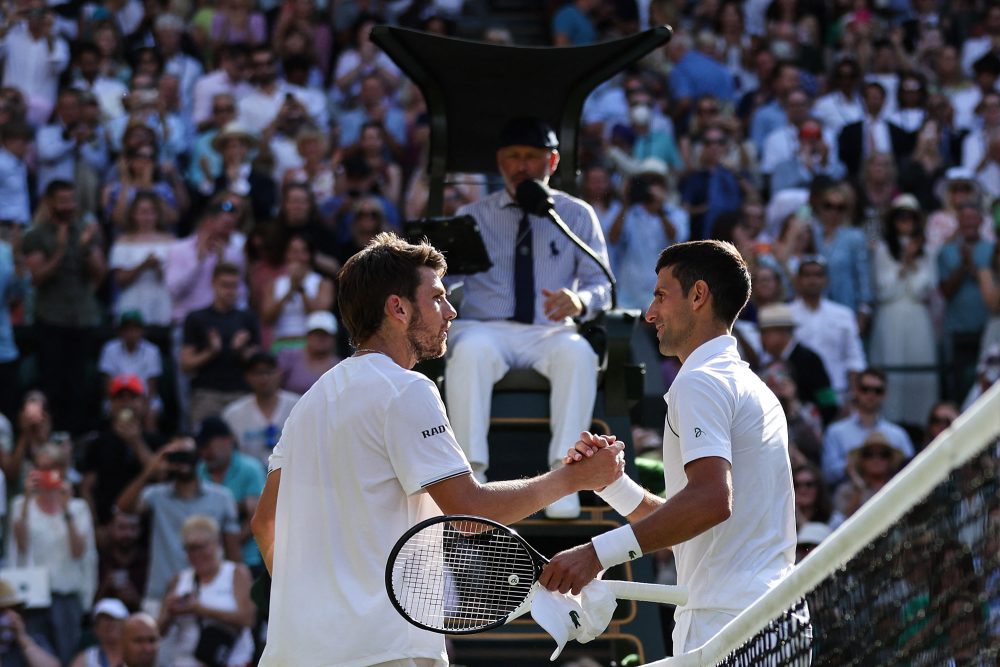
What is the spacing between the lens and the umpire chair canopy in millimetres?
8609

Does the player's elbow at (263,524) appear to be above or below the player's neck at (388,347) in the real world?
below

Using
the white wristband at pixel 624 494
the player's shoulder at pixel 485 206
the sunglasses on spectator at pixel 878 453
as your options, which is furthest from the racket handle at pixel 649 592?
the sunglasses on spectator at pixel 878 453

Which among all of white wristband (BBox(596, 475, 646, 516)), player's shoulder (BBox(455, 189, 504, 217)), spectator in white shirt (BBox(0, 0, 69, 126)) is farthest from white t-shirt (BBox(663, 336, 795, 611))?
spectator in white shirt (BBox(0, 0, 69, 126))

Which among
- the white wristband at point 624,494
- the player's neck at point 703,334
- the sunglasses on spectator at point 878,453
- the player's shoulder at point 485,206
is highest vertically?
the player's shoulder at point 485,206

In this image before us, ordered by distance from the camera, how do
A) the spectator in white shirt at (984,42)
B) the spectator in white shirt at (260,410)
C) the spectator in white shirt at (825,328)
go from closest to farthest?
the spectator in white shirt at (260,410)
the spectator in white shirt at (825,328)
the spectator in white shirt at (984,42)

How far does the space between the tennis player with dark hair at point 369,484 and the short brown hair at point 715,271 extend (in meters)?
0.59

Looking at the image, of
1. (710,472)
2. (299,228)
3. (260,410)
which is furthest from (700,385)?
(299,228)

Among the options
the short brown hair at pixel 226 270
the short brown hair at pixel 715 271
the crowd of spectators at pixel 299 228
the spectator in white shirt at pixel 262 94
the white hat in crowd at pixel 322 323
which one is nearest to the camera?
the short brown hair at pixel 715 271

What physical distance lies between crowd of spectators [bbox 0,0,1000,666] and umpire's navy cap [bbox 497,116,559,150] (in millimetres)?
1345

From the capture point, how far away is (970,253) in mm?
13297

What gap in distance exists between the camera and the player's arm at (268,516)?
493 centimetres

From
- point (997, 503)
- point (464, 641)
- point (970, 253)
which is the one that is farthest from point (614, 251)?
point (997, 503)

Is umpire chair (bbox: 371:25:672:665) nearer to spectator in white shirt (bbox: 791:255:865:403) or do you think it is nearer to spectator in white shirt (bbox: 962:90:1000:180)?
spectator in white shirt (bbox: 791:255:865:403)

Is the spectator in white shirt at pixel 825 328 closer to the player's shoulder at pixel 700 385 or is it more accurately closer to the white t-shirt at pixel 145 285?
the white t-shirt at pixel 145 285
